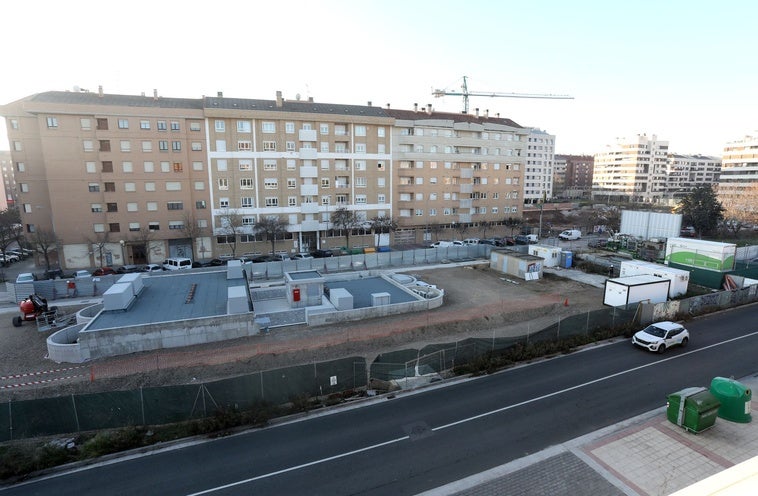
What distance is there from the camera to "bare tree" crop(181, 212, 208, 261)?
43.0 m

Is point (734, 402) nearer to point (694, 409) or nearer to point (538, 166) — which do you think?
point (694, 409)

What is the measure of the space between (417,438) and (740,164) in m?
132

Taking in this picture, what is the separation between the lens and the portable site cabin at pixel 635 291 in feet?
82.7

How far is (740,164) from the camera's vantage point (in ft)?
344

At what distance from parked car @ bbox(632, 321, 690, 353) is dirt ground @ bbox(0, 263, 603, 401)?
4.95 metres

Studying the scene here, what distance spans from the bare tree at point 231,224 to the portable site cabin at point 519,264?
2707 centimetres

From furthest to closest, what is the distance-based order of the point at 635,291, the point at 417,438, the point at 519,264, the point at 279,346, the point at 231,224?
the point at 231,224, the point at 519,264, the point at 635,291, the point at 279,346, the point at 417,438

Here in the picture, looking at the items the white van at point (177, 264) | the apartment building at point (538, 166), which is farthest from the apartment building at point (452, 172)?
the apartment building at point (538, 166)

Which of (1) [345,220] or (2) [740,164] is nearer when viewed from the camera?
(1) [345,220]

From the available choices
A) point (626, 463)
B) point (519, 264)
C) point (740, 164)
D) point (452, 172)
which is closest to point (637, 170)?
point (740, 164)

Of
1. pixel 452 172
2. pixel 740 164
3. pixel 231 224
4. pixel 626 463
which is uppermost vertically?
pixel 740 164

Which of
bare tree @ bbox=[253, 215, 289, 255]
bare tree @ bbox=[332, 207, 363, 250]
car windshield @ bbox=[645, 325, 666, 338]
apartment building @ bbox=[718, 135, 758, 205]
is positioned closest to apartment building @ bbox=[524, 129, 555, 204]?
apartment building @ bbox=[718, 135, 758, 205]

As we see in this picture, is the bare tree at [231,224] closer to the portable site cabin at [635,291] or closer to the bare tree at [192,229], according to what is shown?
the bare tree at [192,229]

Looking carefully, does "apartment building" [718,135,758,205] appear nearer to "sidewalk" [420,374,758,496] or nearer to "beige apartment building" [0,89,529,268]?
"beige apartment building" [0,89,529,268]
